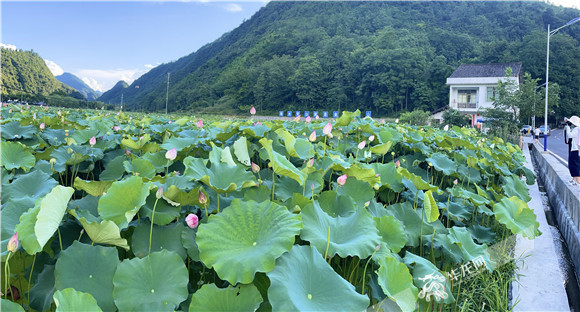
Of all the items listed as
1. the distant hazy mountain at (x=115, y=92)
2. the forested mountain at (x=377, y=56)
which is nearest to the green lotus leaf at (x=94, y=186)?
the forested mountain at (x=377, y=56)

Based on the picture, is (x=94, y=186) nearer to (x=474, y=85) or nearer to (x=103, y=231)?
(x=103, y=231)

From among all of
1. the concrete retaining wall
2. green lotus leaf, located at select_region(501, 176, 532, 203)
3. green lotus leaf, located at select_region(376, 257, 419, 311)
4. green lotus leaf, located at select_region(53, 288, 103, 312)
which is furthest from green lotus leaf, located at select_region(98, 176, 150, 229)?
the concrete retaining wall

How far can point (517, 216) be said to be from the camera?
2.00m

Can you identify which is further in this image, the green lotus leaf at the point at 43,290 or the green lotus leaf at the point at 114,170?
the green lotus leaf at the point at 114,170

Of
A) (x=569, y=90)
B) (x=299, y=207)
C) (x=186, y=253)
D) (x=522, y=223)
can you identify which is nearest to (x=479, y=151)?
(x=522, y=223)

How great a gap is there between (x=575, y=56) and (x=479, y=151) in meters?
40.8

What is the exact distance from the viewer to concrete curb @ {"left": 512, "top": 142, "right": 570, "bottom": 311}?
6.23 feet

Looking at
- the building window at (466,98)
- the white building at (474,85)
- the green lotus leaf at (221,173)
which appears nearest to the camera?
the green lotus leaf at (221,173)

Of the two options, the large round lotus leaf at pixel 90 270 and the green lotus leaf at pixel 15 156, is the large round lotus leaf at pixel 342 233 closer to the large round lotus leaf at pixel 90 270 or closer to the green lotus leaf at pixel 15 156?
the large round lotus leaf at pixel 90 270

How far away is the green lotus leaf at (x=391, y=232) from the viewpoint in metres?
1.23

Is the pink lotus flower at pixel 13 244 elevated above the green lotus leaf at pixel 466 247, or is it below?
above

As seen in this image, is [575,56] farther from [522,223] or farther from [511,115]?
[522,223]

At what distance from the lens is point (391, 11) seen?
62.0m

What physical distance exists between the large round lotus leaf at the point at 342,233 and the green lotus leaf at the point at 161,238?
329 mm
